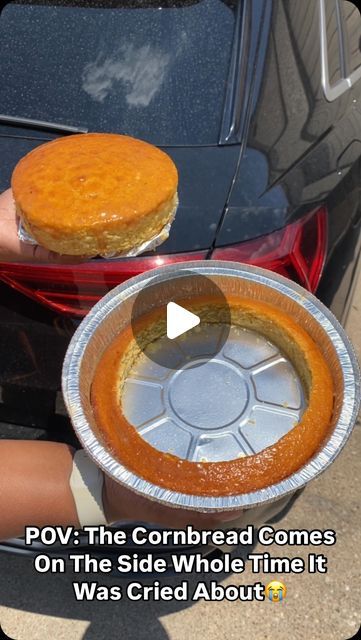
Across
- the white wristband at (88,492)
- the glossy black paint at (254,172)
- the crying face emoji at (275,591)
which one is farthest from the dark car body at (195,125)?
the crying face emoji at (275,591)

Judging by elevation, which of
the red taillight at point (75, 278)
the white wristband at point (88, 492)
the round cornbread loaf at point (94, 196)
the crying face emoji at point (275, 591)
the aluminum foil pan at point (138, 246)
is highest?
the round cornbread loaf at point (94, 196)

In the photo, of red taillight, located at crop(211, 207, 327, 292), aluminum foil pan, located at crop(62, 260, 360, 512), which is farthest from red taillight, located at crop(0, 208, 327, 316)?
aluminum foil pan, located at crop(62, 260, 360, 512)

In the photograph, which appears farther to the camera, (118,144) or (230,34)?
(230,34)

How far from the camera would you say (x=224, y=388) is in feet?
5.35

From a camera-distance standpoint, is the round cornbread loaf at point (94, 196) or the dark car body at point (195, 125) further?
the dark car body at point (195, 125)

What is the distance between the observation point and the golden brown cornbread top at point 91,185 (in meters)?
1.67

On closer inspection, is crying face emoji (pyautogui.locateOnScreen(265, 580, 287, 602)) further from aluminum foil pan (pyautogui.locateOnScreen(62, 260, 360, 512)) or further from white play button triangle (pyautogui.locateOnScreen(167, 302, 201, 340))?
white play button triangle (pyautogui.locateOnScreen(167, 302, 201, 340))

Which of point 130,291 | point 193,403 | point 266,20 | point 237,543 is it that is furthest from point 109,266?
point 266,20

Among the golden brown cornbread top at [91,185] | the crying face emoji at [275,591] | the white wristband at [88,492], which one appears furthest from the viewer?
the crying face emoji at [275,591]

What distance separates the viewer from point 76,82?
2330 mm

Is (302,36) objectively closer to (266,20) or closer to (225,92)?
(266,20)

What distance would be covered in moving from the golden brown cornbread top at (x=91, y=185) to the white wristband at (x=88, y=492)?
2.46 feet

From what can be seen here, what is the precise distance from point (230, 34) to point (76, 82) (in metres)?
0.66

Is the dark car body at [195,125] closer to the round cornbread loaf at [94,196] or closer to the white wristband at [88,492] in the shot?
the round cornbread loaf at [94,196]
